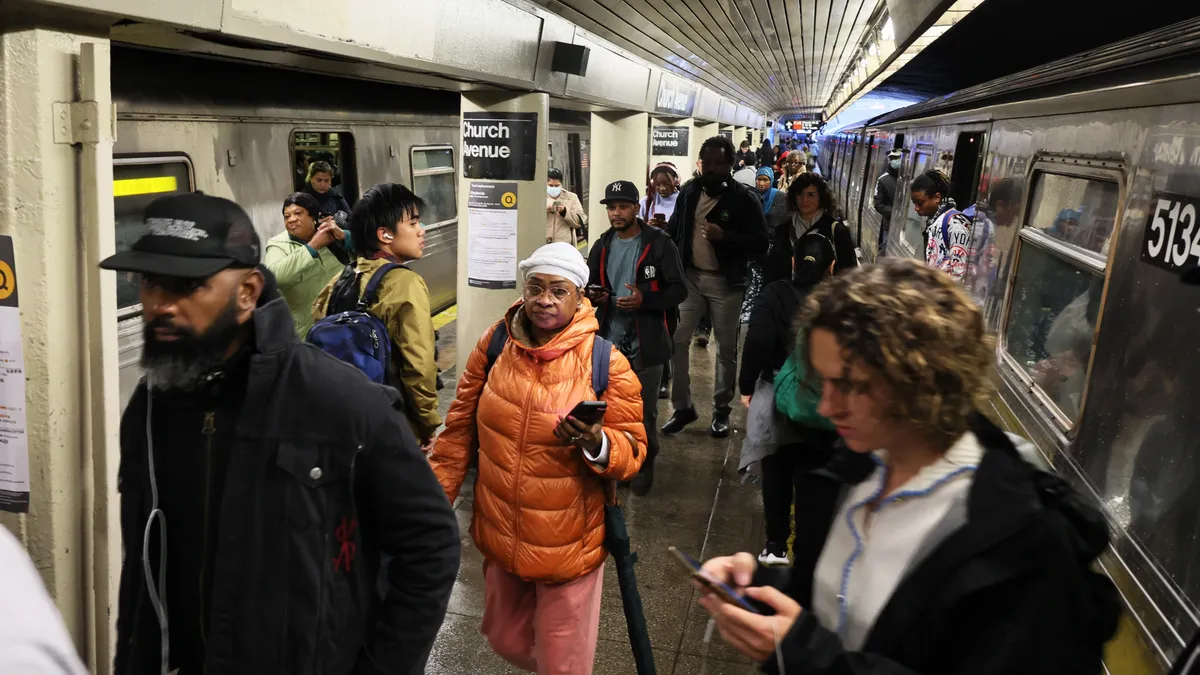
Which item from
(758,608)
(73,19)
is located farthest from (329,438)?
(73,19)

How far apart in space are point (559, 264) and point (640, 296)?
212 centimetres

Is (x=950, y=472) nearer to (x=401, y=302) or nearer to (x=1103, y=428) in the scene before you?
(x=1103, y=428)

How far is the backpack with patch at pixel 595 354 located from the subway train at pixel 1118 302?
150 centimetres

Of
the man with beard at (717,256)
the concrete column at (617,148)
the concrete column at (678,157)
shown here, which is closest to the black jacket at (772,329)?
the man with beard at (717,256)

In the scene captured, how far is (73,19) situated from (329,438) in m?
1.65

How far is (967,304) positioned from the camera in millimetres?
1398

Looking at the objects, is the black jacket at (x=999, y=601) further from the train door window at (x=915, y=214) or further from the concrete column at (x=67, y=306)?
the train door window at (x=915, y=214)

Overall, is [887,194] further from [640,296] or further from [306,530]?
[306,530]

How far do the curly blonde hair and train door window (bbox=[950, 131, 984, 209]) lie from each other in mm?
5682

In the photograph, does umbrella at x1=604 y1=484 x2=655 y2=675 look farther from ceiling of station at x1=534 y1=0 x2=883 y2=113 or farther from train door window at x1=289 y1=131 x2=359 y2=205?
ceiling of station at x1=534 y1=0 x2=883 y2=113

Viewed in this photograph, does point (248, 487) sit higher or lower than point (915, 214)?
lower

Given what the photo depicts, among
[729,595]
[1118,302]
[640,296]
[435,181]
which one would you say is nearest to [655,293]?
[640,296]

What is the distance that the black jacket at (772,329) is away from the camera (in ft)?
13.0

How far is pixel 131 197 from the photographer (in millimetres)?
4762
